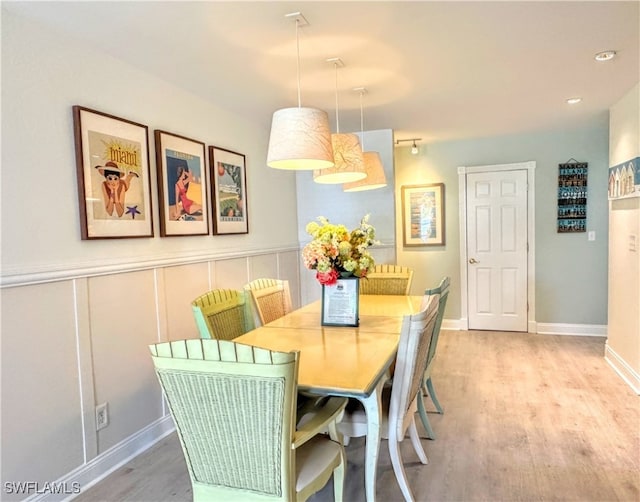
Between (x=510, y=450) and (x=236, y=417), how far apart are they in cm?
190

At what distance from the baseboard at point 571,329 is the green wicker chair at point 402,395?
3714 mm

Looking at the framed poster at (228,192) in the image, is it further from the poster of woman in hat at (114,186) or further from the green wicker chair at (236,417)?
the green wicker chair at (236,417)

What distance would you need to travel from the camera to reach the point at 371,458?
5.90 ft

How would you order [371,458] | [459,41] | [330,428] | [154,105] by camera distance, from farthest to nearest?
1. [154,105]
2. [459,41]
3. [330,428]
4. [371,458]

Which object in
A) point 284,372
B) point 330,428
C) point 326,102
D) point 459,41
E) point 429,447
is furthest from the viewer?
point 326,102

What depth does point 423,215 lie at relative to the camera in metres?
5.45

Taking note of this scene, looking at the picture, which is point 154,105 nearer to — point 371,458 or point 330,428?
point 330,428

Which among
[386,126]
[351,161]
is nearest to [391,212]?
[386,126]

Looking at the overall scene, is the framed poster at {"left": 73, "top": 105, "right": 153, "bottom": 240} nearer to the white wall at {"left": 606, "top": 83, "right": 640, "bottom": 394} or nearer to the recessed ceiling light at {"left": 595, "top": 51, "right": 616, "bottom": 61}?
the recessed ceiling light at {"left": 595, "top": 51, "right": 616, "bottom": 61}

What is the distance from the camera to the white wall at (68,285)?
6.27 feet

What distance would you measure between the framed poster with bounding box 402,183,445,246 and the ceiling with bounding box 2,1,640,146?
1781 mm

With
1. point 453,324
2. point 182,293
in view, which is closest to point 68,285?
point 182,293

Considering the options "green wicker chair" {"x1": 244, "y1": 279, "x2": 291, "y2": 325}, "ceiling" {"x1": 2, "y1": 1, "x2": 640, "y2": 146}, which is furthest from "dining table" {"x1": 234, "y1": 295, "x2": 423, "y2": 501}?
"ceiling" {"x1": 2, "y1": 1, "x2": 640, "y2": 146}

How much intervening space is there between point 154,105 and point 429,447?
274 cm
